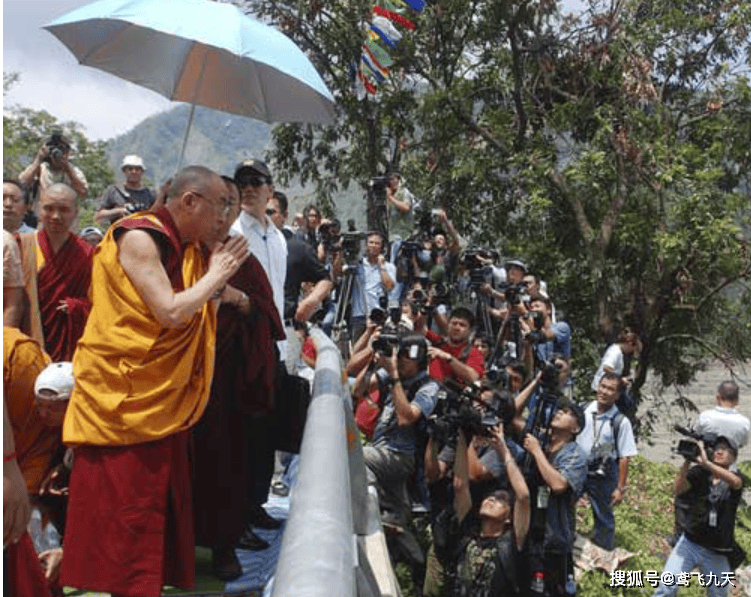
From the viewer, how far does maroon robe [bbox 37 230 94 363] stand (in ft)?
11.3

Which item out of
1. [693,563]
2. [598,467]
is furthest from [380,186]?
[693,563]

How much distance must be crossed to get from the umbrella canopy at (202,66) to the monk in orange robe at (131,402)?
4.17 feet

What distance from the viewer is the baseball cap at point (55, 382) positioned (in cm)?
250

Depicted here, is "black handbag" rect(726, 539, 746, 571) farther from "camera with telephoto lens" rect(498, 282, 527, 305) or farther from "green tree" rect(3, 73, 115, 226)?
"green tree" rect(3, 73, 115, 226)

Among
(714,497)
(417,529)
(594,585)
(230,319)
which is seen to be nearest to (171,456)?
(230,319)

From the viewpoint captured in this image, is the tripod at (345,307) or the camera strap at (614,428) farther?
the tripod at (345,307)

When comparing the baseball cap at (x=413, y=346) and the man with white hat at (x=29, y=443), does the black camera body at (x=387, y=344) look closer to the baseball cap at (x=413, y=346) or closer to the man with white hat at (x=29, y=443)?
the baseball cap at (x=413, y=346)

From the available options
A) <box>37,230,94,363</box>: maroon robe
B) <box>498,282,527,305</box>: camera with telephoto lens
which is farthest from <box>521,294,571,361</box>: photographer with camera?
<box>37,230,94,363</box>: maroon robe

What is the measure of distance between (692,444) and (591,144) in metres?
8.28

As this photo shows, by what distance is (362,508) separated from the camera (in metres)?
3.11

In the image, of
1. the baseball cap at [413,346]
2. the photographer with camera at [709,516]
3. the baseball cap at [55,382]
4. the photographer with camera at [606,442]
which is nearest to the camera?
the baseball cap at [55,382]

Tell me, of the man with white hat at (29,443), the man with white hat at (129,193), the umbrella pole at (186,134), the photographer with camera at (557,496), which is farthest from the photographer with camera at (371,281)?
the man with white hat at (29,443)

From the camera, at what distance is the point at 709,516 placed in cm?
610

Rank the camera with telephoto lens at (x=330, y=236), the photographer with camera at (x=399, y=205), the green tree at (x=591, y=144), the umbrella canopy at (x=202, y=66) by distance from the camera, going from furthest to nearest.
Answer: the green tree at (x=591, y=144) → the photographer with camera at (x=399, y=205) → the camera with telephoto lens at (x=330, y=236) → the umbrella canopy at (x=202, y=66)
